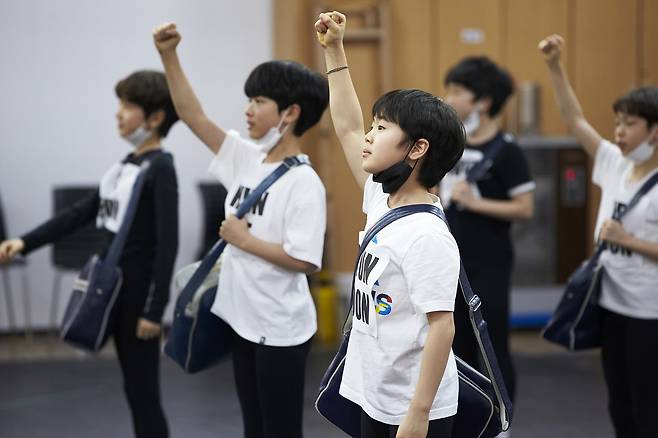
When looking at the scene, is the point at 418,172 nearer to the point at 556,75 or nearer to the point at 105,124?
the point at 556,75

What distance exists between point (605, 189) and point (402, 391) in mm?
1568

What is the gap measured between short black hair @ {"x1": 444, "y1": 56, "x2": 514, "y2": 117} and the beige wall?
2639mm

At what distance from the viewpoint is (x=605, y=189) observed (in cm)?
342

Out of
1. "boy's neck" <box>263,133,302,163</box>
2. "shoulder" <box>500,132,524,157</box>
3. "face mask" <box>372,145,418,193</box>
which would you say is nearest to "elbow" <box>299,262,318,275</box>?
"boy's neck" <box>263,133,302,163</box>

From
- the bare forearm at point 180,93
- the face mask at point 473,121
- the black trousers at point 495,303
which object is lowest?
the black trousers at point 495,303

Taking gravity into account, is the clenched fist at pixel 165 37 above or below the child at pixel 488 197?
above

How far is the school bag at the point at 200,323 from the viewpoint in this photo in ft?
9.64

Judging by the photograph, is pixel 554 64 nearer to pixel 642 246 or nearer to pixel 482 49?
pixel 642 246

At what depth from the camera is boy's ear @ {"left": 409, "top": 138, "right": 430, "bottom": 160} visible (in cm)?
220

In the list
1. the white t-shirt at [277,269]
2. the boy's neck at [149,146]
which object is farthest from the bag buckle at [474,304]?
the boy's neck at [149,146]

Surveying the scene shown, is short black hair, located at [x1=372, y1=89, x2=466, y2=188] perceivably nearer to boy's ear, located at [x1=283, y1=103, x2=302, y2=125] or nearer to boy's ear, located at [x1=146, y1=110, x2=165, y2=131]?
boy's ear, located at [x1=283, y1=103, x2=302, y2=125]

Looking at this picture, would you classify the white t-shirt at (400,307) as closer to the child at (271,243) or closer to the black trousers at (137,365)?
the child at (271,243)

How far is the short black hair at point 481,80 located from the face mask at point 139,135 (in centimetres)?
149

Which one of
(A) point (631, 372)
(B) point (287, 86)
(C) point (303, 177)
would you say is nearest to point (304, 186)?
(C) point (303, 177)
